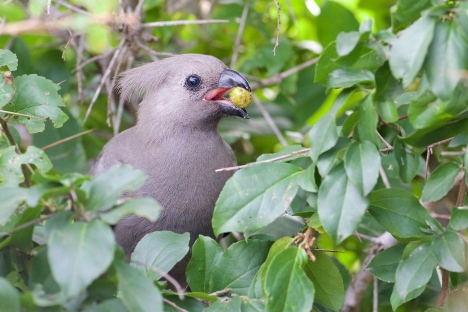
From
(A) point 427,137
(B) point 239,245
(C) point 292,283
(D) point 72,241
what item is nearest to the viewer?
(D) point 72,241

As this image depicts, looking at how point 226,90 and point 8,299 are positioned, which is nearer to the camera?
point 8,299

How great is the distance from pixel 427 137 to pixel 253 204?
0.58 m

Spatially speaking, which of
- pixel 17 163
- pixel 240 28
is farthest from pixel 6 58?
pixel 240 28

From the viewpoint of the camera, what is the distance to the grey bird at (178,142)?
10.2 ft

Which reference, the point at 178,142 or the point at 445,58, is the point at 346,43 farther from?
the point at 178,142

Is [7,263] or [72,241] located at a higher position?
[72,241]

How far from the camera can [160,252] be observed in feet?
7.19

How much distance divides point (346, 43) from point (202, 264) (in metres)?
0.92

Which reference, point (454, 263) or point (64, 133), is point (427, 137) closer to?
point (454, 263)

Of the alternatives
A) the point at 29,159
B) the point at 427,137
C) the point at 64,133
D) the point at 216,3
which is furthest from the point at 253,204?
the point at 216,3

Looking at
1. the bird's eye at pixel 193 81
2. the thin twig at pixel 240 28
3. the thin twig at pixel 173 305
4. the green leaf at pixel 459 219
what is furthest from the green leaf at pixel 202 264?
the thin twig at pixel 240 28

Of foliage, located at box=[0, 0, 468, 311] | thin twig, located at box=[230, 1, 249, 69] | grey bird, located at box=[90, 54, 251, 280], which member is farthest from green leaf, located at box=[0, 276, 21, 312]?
thin twig, located at box=[230, 1, 249, 69]

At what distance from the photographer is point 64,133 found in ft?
13.1

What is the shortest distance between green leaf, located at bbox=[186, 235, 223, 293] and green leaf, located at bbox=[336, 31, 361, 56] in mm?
842
